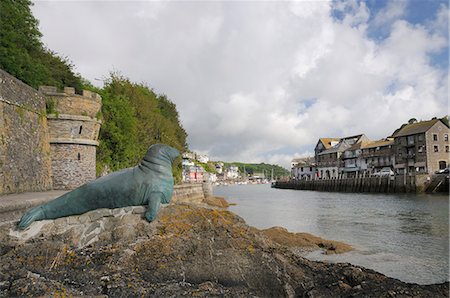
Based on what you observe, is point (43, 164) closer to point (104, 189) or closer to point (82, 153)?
point (82, 153)

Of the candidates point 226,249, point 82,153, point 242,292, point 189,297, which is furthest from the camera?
point 82,153

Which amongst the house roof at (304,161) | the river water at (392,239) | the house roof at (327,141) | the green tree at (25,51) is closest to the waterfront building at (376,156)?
the house roof at (327,141)

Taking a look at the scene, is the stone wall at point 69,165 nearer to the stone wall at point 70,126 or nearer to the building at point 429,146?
the stone wall at point 70,126

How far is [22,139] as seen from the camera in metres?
15.1

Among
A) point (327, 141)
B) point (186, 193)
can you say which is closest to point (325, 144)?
point (327, 141)

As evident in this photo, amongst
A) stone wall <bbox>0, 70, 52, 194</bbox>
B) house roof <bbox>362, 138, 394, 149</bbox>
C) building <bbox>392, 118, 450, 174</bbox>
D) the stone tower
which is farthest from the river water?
house roof <bbox>362, 138, 394, 149</bbox>

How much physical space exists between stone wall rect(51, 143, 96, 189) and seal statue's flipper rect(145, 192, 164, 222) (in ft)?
47.1

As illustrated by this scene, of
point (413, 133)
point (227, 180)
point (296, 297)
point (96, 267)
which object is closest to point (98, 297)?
point (96, 267)

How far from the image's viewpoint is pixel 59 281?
15.8ft

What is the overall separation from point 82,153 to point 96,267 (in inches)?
595

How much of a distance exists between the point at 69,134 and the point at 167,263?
15.8 meters

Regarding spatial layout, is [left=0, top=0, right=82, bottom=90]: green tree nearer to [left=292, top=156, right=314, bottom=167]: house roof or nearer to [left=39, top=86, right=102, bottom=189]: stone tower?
[left=39, top=86, right=102, bottom=189]: stone tower

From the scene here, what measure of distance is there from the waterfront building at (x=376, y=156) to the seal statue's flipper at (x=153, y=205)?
74.1 m

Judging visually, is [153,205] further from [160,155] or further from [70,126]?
[70,126]
